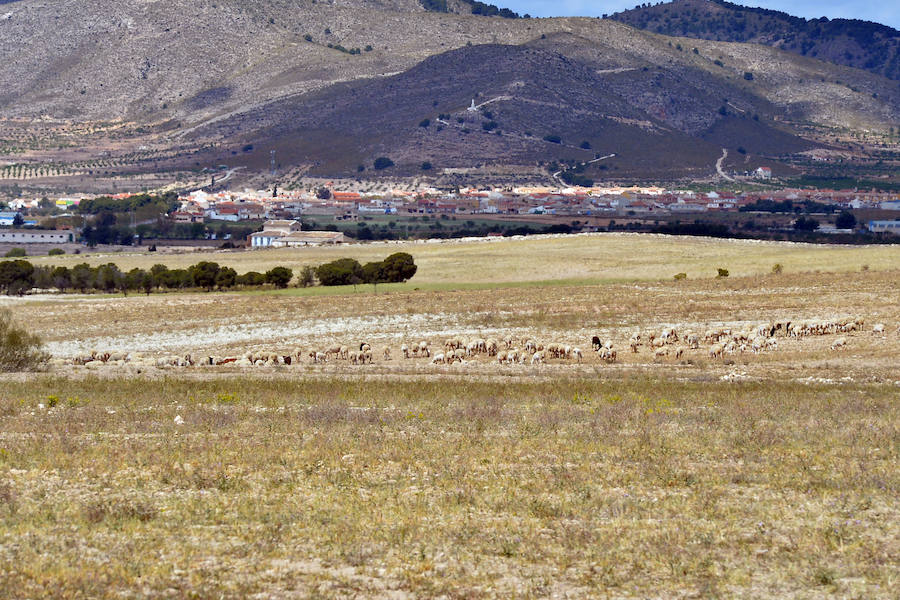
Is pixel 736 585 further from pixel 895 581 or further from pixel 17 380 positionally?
pixel 17 380

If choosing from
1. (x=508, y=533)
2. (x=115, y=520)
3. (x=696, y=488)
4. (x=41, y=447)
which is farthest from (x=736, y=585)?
(x=41, y=447)

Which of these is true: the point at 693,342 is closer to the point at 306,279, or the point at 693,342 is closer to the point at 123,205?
the point at 306,279

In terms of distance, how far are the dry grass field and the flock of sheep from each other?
61cm

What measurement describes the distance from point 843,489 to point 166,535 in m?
7.55

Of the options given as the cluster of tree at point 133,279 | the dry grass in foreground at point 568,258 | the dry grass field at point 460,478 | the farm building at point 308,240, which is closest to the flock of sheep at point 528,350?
the dry grass field at point 460,478

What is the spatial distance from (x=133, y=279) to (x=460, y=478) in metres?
58.7

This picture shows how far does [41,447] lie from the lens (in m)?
14.8

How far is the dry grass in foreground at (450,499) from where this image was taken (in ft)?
30.7

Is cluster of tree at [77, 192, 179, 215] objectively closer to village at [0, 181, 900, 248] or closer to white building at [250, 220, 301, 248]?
village at [0, 181, 900, 248]

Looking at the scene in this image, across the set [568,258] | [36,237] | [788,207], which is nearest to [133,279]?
[568,258]

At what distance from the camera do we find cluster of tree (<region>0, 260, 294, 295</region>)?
67.8 metres

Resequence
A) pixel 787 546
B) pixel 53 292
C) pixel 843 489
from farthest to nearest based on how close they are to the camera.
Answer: pixel 53 292, pixel 843 489, pixel 787 546

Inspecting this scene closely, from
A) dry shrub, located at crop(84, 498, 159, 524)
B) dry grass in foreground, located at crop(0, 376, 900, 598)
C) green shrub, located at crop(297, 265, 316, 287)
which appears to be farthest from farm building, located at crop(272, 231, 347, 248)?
dry shrub, located at crop(84, 498, 159, 524)

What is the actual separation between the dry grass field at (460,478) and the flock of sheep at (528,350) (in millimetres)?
614
